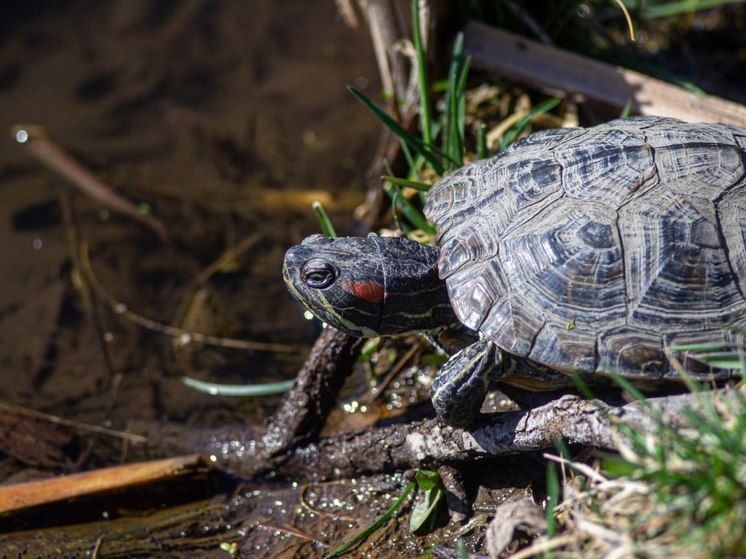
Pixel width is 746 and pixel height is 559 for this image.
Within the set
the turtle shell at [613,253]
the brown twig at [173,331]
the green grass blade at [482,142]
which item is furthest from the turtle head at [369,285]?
the brown twig at [173,331]

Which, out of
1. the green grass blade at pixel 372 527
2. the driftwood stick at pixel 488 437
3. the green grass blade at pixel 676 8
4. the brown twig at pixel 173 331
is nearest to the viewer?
the driftwood stick at pixel 488 437

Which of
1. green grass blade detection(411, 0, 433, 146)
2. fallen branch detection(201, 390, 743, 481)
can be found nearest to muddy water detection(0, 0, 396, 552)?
fallen branch detection(201, 390, 743, 481)

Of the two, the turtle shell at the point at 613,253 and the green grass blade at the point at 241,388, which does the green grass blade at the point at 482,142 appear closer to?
the turtle shell at the point at 613,253

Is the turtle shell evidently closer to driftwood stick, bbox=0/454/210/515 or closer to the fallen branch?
the fallen branch

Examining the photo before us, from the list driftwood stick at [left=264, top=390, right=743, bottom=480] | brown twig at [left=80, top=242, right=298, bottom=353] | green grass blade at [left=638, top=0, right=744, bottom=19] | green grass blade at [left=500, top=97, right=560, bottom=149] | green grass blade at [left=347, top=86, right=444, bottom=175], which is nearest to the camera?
driftwood stick at [left=264, top=390, right=743, bottom=480]

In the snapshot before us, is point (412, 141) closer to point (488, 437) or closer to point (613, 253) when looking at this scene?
point (613, 253)

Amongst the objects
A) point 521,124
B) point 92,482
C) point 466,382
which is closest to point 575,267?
point 466,382

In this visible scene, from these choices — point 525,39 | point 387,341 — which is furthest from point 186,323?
point 525,39
